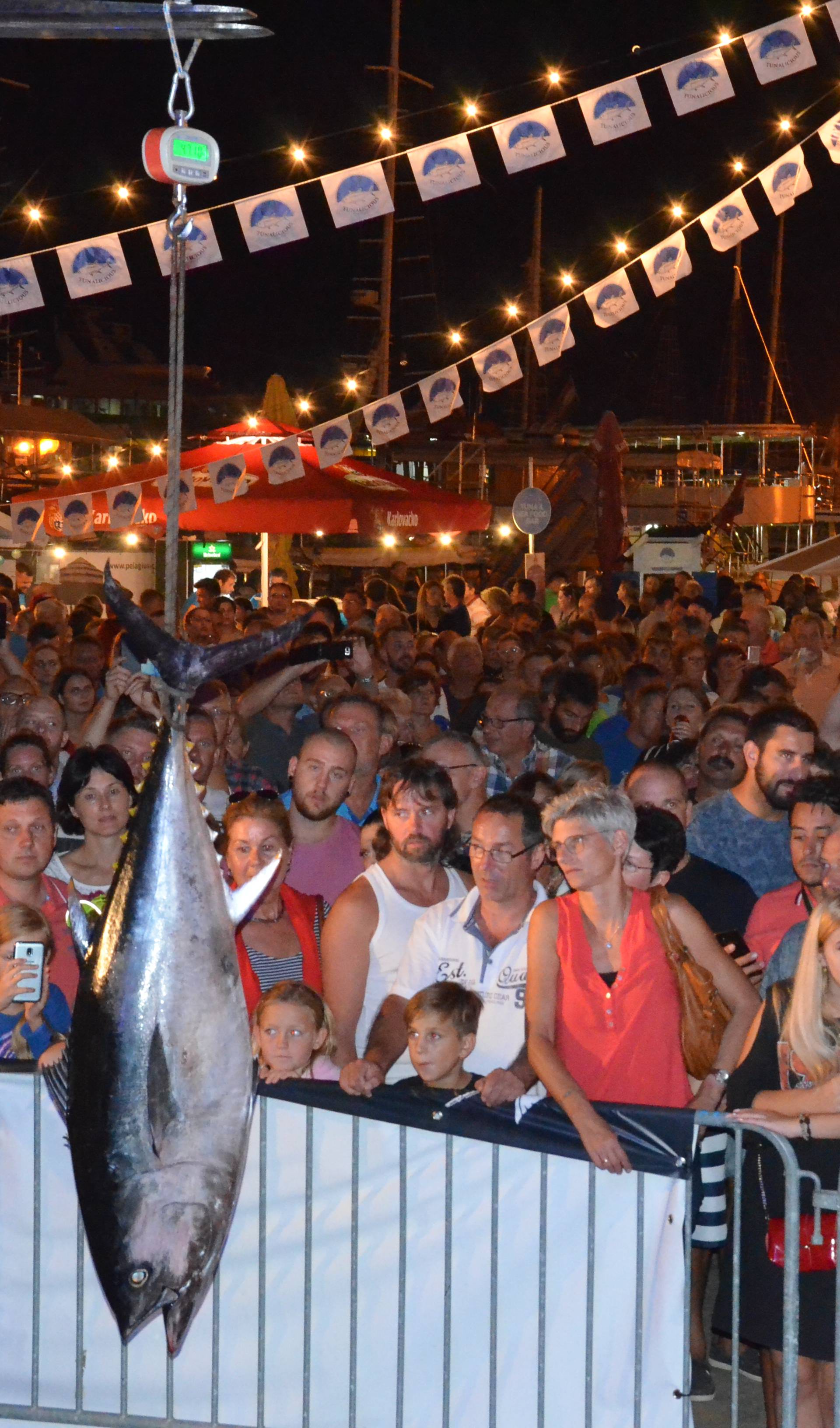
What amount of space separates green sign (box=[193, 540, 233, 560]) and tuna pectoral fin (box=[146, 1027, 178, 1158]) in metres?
22.1

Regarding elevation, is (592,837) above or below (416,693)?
below

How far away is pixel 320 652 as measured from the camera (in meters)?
7.38

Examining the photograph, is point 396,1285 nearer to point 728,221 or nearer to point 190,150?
point 190,150

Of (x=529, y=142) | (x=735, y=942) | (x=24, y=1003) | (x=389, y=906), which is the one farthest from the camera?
(x=529, y=142)

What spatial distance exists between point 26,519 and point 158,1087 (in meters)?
12.2

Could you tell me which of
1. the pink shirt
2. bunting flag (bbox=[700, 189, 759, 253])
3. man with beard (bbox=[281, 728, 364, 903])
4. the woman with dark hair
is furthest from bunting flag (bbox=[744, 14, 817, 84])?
the woman with dark hair

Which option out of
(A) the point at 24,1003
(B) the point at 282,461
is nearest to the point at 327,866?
(A) the point at 24,1003

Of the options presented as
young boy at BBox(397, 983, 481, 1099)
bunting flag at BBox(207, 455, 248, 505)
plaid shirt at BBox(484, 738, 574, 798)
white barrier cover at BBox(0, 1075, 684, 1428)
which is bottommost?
white barrier cover at BBox(0, 1075, 684, 1428)

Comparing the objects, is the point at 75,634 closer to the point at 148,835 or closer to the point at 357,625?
the point at 357,625

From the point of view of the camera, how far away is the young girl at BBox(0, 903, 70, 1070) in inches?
159

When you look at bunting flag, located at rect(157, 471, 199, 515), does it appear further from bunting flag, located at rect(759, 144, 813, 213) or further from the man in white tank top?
the man in white tank top

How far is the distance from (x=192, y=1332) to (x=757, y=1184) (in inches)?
60.0

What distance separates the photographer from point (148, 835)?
2.61 meters

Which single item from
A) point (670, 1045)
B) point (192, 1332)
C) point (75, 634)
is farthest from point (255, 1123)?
point (75, 634)
